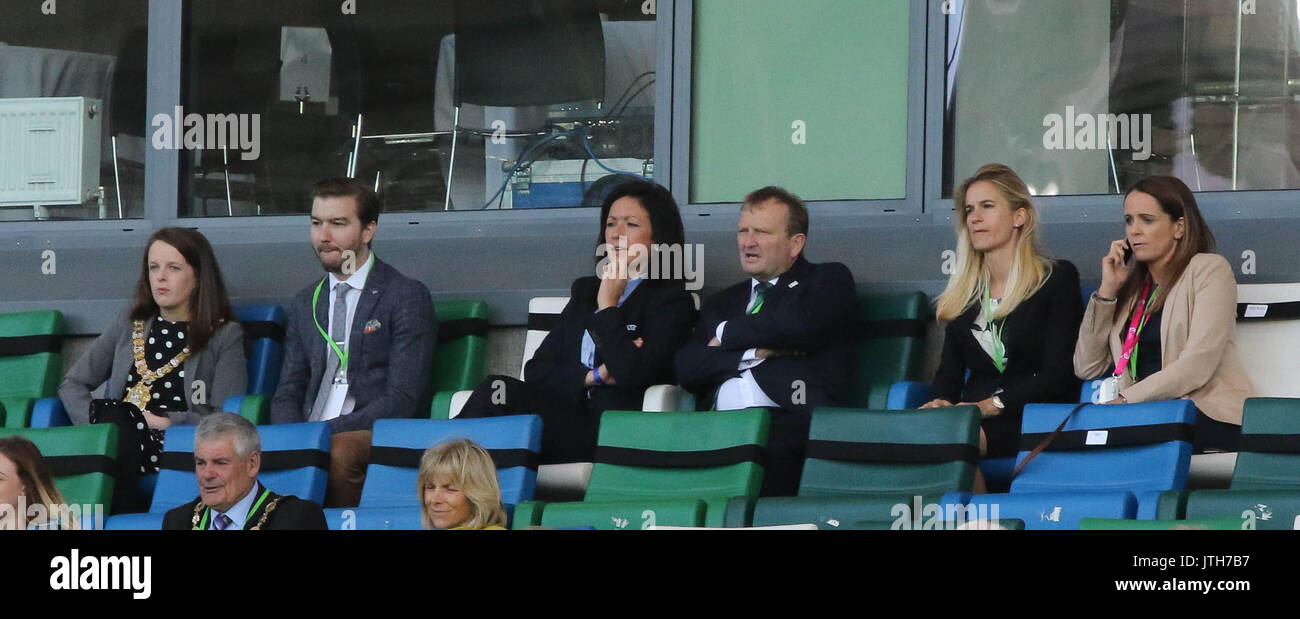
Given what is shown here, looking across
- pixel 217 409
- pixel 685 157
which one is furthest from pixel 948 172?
pixel 217 409

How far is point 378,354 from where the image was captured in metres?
6.40

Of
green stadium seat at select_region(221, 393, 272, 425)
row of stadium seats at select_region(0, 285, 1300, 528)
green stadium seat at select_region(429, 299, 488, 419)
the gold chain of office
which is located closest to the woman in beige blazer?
row of stadium seats at select_region(0, 285, 1300, 528)

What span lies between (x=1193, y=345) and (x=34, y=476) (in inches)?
137

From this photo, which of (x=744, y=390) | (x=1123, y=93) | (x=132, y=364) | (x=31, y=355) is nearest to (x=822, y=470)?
(x=744, y=390)

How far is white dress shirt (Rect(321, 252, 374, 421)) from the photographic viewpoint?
21.0ft

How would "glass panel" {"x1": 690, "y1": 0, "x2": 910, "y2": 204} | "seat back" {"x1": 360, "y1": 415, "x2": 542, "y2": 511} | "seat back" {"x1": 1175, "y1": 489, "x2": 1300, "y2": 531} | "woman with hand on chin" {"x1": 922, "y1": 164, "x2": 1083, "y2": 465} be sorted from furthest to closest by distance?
"glass panel" {"x1": 690, "y1": 0, "x2": 910, "y2": 204}
"woman with hand on chin" {"x1": 922, "y1": 164, "x2": 1083, "y2": 465}
"seat back" {"x1": 360, "y1": 415, "x2": 542, "y2": 511}
"seat back" {"x1": 1175, "y1": 489, "x2": 1300, "y2": 531}

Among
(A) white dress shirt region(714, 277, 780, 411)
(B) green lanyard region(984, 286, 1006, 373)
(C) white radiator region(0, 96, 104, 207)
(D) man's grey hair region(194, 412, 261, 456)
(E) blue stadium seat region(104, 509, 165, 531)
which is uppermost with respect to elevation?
(C) white radiator region(0, 96, 104, 207)

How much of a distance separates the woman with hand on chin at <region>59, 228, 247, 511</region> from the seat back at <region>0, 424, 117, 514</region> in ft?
1.19

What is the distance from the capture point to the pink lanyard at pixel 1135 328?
5.50m

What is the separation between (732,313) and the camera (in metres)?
6.08

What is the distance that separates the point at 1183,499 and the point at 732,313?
197 centimetres

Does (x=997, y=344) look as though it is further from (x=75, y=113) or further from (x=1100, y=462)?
(x=75, y=113)

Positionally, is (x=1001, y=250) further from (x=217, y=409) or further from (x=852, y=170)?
(x=217, y=409)

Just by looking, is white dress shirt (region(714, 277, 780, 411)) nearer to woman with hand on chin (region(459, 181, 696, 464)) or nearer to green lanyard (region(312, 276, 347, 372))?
woman with hand on chin (region(459, 181, 696, 464))
